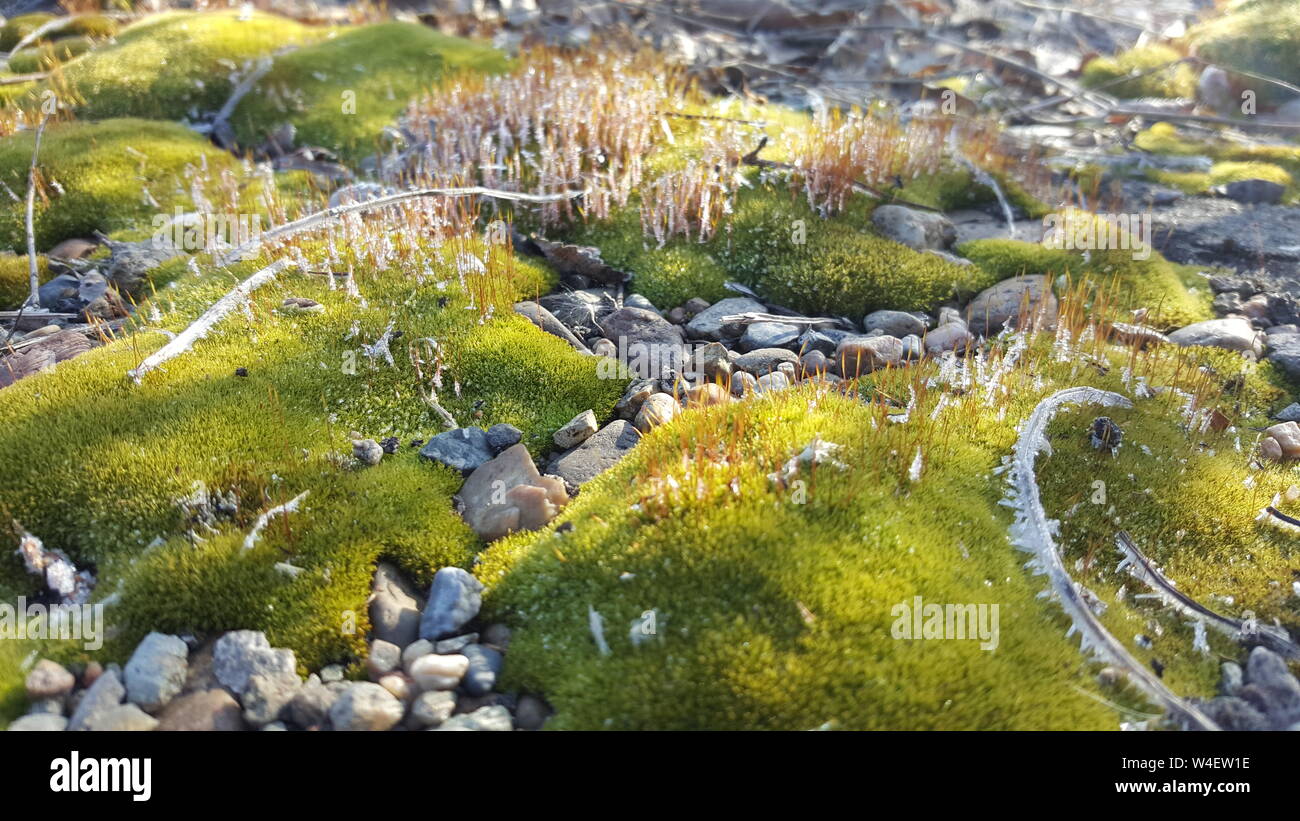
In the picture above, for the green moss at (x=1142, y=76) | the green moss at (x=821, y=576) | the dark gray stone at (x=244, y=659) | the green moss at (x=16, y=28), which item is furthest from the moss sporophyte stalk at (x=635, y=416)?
the green moss at (x=1142, y=76)


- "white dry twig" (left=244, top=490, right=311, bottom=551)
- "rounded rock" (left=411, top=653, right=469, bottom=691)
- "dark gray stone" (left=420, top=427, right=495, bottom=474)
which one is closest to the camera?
"rounded rock" (left=411, top=653, right=469, bottom=691)

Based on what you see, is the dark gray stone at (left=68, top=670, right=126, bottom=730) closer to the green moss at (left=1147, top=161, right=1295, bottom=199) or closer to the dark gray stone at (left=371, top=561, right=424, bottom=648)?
the dark gray stone at (left=371, top=561, right=424, bottom=648)

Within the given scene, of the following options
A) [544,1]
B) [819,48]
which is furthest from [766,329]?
[544,1]

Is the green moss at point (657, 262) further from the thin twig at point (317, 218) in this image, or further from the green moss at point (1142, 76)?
the green moss at point (1142, 76)

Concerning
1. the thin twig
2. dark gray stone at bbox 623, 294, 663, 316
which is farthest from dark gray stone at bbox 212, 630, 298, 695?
dark gray stone at bbox 623, 294, 663, 316

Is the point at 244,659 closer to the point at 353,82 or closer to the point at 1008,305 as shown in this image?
the point at 1008,305
